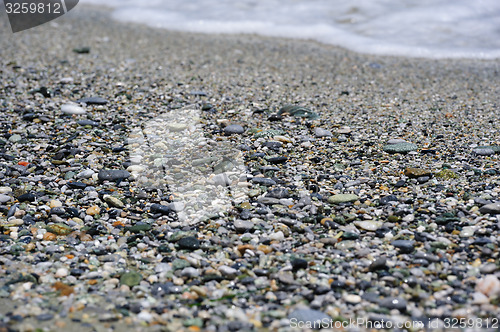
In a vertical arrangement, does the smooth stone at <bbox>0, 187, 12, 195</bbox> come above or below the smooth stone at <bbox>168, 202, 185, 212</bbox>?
above

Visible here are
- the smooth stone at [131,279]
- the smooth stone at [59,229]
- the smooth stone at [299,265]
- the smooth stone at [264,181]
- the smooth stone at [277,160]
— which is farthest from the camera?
the smooth stone at [277,160]

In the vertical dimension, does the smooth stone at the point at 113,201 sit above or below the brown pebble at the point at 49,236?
above

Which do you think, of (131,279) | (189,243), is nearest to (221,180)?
(189,243)

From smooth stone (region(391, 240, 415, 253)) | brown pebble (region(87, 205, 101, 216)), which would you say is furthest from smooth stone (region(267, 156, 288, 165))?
brown pebble (region(87, 205, 101, 216))

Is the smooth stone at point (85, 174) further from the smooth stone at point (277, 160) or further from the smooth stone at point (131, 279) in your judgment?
the smooth stone at point (277, 160)

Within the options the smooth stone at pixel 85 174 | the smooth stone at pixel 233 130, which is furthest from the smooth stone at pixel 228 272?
the smooth stone at pixel 233 130

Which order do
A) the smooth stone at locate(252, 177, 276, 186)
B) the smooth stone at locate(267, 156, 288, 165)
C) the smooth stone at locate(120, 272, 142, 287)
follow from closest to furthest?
the smooth stone at locate(120, 272, 142, 287) < the smooth stone at locate(252, 177, 276, 186) < the smooth stone at locate(267, 156, 288, 165)

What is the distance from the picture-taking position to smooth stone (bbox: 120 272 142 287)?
2.33 m

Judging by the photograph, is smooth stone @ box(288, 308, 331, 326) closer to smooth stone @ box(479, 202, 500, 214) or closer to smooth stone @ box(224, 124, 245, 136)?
smooth stone @ box(479, 202, 500, 214)

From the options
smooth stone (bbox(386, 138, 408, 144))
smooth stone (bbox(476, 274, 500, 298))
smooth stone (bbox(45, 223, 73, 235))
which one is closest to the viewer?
smooth stone (bbox(476, 274, 500, 298))

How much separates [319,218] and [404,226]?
20.1 inches

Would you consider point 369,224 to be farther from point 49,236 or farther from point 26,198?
point 26,198

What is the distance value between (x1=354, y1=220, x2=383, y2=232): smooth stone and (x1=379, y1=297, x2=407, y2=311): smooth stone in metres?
0.60

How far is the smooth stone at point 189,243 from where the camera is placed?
2627mm
